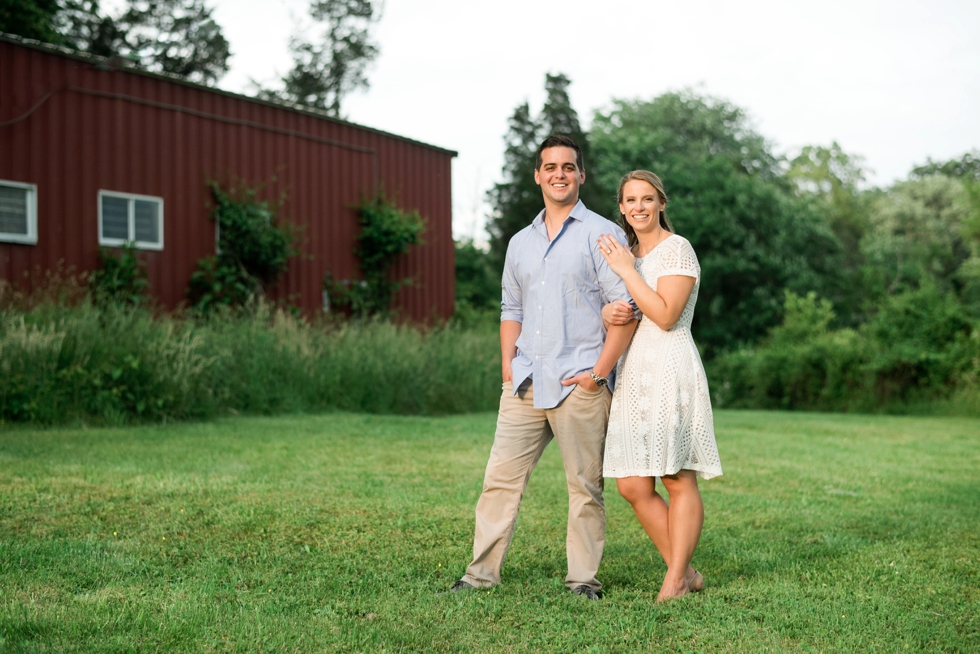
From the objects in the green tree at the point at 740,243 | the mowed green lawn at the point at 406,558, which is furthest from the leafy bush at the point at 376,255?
the green tree at the point at 740,243

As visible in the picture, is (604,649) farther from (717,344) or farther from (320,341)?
(717,344)

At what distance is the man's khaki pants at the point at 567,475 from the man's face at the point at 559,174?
837 mm

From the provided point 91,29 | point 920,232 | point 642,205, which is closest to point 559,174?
point 642,205

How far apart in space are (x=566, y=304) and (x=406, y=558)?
1553 millimetres

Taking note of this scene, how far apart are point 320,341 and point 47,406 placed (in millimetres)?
4173

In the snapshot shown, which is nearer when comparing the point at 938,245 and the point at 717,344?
the point at 717,344

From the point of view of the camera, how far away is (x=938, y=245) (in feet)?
124

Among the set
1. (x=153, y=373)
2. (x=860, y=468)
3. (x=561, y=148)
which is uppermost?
(x=561, y=148)

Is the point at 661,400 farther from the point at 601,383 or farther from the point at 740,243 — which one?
the point at 740,243

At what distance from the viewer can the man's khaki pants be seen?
384 centimetres

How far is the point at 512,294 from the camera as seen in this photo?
13.7ft

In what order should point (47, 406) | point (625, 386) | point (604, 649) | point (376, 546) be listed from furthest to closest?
point (47, 406), point (376, 546), point (625, 386), point (604, 649)

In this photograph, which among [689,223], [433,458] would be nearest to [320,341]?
[433,458]

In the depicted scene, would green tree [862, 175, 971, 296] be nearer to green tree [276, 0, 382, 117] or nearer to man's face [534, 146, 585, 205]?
green tree [276, 0, 382, 117]
